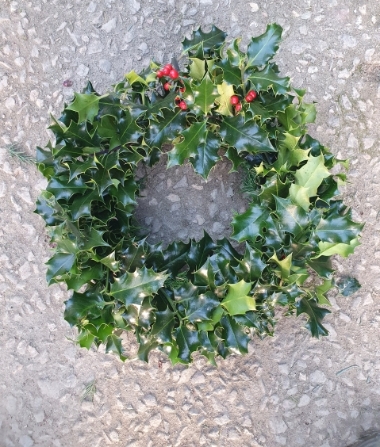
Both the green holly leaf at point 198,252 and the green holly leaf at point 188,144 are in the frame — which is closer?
the green holly leaf at point 188,144

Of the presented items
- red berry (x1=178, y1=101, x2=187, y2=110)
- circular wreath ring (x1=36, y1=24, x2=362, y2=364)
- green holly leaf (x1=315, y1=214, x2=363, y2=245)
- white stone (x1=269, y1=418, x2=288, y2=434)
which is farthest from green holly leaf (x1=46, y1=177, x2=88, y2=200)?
white stone (x1=269, y1=418, x2=288, y2=434)

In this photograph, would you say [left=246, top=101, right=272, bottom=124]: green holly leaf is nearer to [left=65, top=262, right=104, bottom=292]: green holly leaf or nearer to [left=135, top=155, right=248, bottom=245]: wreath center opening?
[left=135, top=155, right=248, bottom=245]: wreath center opening

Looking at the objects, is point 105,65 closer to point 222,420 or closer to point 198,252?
point 198,252

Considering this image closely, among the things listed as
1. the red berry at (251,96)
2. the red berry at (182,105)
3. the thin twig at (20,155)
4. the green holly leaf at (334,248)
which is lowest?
the thin twig at (20,155)

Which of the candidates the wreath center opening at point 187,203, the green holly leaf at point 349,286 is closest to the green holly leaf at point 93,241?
the wreath center opening at point 187,203

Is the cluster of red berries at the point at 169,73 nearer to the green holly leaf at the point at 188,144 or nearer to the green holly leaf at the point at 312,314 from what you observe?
the green holly leaf at the point at 188,144

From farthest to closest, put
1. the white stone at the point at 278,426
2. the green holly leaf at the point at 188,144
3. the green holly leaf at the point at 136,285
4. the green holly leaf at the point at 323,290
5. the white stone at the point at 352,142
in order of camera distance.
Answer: the white stone at the point at 352,142 < the white stone at the point at 278,426 < the green holly leaf at the point at 323,290 < the green holly leaf at the point at 188,144 < the green holly leaf at the point at 136,285

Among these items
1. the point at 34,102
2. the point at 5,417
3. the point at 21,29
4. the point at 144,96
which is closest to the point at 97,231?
the point at 144,96

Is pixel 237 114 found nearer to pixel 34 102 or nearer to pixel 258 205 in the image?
pixel 258 205
